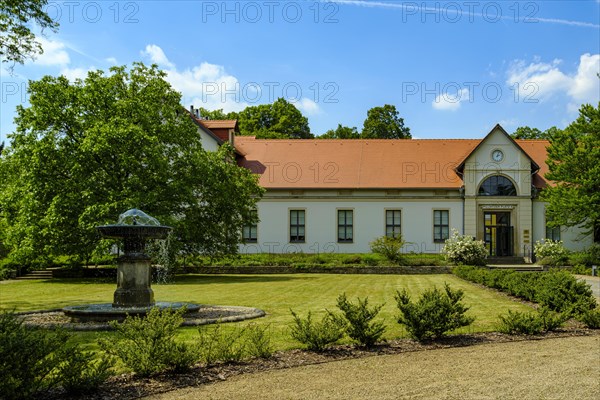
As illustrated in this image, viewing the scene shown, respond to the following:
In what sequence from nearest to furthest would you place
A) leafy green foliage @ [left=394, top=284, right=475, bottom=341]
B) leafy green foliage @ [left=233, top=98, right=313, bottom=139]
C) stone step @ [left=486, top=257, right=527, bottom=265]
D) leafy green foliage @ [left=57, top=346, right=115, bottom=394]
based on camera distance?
leafy green foliage @ [left=57, top=346, right=115, bottom=394] < leafy green foliage @ [left=394, top=284, right=475, bottom=341] < stone step @ [left=486, top=257, right=527, bottom=265] < leafy green foliage @ [left=233, top=98, right=313, bottom=139]

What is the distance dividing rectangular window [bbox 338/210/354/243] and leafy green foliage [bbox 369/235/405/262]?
2992 mm

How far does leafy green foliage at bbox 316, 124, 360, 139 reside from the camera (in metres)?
70.4

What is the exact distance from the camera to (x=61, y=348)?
321 inches

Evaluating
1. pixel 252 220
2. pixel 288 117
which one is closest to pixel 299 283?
pixel 252 220

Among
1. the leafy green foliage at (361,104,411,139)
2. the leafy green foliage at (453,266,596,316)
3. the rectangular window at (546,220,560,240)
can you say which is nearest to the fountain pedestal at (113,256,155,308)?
the leafy green foliage at (453,266,596,316)

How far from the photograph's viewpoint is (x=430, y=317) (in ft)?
37.1

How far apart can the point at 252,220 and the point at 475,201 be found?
15991mm

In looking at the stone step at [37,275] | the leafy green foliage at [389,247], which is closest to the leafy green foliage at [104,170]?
the stone step at [37,275]

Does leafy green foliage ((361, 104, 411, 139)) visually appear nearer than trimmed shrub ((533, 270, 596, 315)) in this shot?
No

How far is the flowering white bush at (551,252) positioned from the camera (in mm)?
36469

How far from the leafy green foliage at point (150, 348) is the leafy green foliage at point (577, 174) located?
3248cm

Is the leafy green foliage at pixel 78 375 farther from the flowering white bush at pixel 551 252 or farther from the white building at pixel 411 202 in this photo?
the white building at pixel 411 202

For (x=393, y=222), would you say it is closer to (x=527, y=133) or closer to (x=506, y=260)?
(x=506, y=260)

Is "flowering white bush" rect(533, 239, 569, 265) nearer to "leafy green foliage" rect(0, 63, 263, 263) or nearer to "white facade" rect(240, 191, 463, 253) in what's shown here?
"white facade" rect(240, 191, 463, 253)
